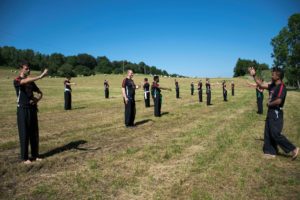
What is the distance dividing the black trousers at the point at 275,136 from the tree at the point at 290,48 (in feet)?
207

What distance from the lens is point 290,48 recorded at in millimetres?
68250

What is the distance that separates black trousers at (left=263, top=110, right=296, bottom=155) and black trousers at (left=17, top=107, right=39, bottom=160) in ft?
21.1

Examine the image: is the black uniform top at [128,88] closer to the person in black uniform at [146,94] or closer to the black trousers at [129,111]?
the black trousers at [129,111]

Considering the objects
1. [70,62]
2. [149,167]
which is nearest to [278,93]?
[149,167]

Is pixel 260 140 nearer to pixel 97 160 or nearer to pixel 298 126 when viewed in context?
pixel 298 126

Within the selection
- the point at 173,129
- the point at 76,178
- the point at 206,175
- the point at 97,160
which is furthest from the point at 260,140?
the point at 76,178

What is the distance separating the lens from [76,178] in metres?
6.45

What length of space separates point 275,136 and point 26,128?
6628mm

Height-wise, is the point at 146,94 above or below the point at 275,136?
above

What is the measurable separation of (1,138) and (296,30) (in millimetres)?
72355

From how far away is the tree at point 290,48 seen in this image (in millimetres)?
65250

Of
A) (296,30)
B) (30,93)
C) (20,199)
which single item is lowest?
(20,199)

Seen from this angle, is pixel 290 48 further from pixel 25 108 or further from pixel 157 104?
pixel 25 108

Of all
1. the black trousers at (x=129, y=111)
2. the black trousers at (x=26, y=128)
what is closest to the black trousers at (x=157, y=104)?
the black trousers at (x=129, y=111)
